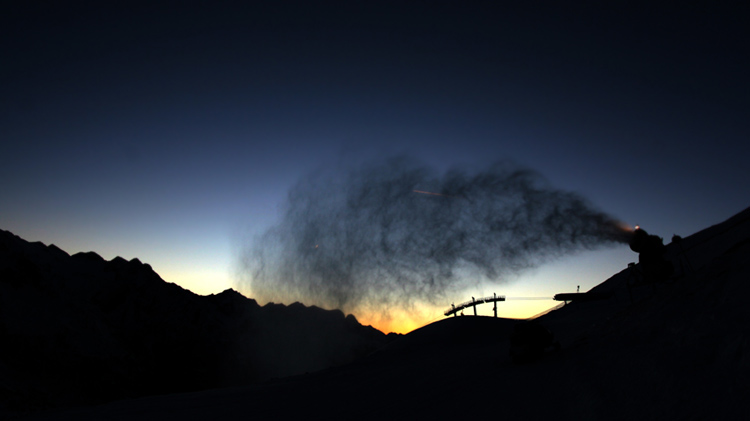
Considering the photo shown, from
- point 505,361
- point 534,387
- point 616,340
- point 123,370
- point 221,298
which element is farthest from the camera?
point 221,298

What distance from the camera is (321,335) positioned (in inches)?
4685

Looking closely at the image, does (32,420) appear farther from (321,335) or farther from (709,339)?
(321,335)

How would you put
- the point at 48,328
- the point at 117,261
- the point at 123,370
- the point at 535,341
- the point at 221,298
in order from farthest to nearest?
the point at 221,298 < the point at 117,261 < the point at 123,370 < the point at 48,328 < the point at 535,341

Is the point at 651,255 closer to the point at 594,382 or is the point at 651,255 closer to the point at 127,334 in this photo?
the point at 594,382

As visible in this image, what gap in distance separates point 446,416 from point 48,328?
85332mm

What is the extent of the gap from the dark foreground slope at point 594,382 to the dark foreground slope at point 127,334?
45.6 m

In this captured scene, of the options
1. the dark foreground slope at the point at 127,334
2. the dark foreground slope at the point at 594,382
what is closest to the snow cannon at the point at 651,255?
the dark foreground slope at the point at 594,382

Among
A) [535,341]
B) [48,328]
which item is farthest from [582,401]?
[48,328]

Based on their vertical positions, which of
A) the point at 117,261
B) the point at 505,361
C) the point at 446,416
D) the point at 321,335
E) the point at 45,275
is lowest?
the point at 446,416

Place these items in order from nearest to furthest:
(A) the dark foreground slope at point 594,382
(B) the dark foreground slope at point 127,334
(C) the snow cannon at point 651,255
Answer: (A) the dark foreground slope at point 594,382
(C) the snow cannon at point 651,255
(B) the dark foreground slope at point 127,334

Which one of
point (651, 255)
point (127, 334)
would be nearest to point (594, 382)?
point (651, 255)

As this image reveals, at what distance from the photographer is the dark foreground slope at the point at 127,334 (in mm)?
63156

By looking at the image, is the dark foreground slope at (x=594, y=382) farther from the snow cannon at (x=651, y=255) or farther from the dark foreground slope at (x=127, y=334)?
the dark foreground slope at (x=127, y=334)

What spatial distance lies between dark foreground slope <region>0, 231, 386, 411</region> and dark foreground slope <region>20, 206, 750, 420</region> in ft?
150
